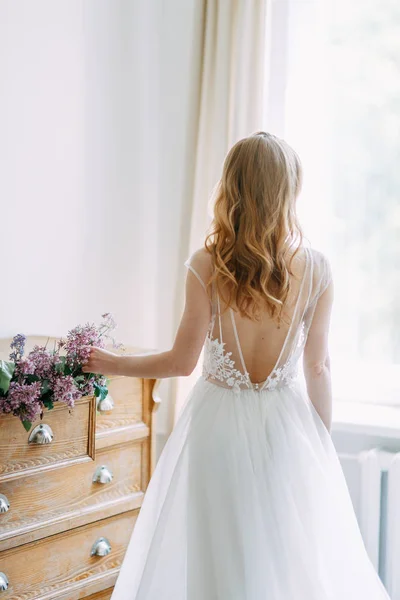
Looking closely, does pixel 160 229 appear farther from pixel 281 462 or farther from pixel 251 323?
pixel 281 462

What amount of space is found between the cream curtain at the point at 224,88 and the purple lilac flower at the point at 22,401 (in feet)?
3.81

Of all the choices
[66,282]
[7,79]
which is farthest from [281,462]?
[7,79]

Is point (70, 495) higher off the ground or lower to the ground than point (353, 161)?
lower

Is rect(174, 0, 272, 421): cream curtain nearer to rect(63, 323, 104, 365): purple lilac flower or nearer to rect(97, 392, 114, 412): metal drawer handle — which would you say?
rect(97, 392, 114, 412): metal drawer handle

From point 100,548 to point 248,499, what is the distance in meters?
0.55

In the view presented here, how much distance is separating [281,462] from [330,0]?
6.10 feet

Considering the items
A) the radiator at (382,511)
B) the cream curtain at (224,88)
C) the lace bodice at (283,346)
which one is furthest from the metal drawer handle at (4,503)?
the radiator at (382,511)

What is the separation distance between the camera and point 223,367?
1.85m

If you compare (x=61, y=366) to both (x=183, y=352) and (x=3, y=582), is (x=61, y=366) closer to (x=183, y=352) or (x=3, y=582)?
(x=183, y=352)

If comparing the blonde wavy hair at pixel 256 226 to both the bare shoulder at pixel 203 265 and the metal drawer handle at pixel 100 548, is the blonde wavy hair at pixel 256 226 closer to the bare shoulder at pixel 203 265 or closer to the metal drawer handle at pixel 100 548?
the bare shoulder at pixel 203 265

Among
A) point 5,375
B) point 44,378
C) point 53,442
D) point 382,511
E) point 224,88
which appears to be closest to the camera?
point 5,375

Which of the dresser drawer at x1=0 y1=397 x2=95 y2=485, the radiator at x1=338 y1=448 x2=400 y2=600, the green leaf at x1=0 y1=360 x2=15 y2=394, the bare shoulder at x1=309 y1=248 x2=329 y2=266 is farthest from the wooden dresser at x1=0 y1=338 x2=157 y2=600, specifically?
the radiator at x1=338 y1=448 x2=400 y2=600

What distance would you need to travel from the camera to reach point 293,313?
72.3 inches

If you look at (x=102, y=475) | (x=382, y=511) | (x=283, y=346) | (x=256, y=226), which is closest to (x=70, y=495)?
(x=102, y=475)
